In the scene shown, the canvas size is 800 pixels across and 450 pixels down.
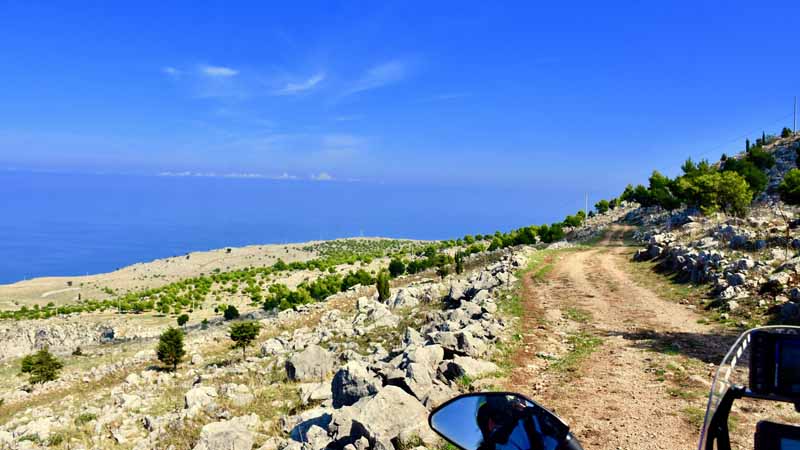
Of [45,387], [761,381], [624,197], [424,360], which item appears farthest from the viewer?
[624,197]

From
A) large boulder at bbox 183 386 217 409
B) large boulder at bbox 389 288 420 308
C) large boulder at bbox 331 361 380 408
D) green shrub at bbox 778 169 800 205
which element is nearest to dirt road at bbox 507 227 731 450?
large boulder at bbox 331 361 380 408

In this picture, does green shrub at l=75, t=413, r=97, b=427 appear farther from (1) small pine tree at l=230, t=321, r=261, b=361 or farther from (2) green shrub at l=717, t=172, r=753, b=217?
(2) green shrub at l=717, t=172, r=753, b=217

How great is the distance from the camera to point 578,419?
24.5 feet

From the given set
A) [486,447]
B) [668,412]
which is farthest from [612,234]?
[486,447]

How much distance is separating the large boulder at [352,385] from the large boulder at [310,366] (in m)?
4.20

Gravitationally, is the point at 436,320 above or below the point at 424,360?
below

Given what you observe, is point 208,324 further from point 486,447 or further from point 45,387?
point 486,447

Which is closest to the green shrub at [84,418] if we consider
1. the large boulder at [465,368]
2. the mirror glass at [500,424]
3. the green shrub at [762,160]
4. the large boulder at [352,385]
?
the large boulder at [352,385]

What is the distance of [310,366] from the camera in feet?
43.7

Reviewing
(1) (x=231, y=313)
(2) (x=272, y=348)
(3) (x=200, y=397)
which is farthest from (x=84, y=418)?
(1) (x=231, y=313)

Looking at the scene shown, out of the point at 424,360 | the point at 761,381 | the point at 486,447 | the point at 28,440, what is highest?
the point at 761,381

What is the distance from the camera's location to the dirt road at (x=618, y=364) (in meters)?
7.19

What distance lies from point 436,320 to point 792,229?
17966 millimetres

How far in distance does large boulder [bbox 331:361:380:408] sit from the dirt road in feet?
8.99
